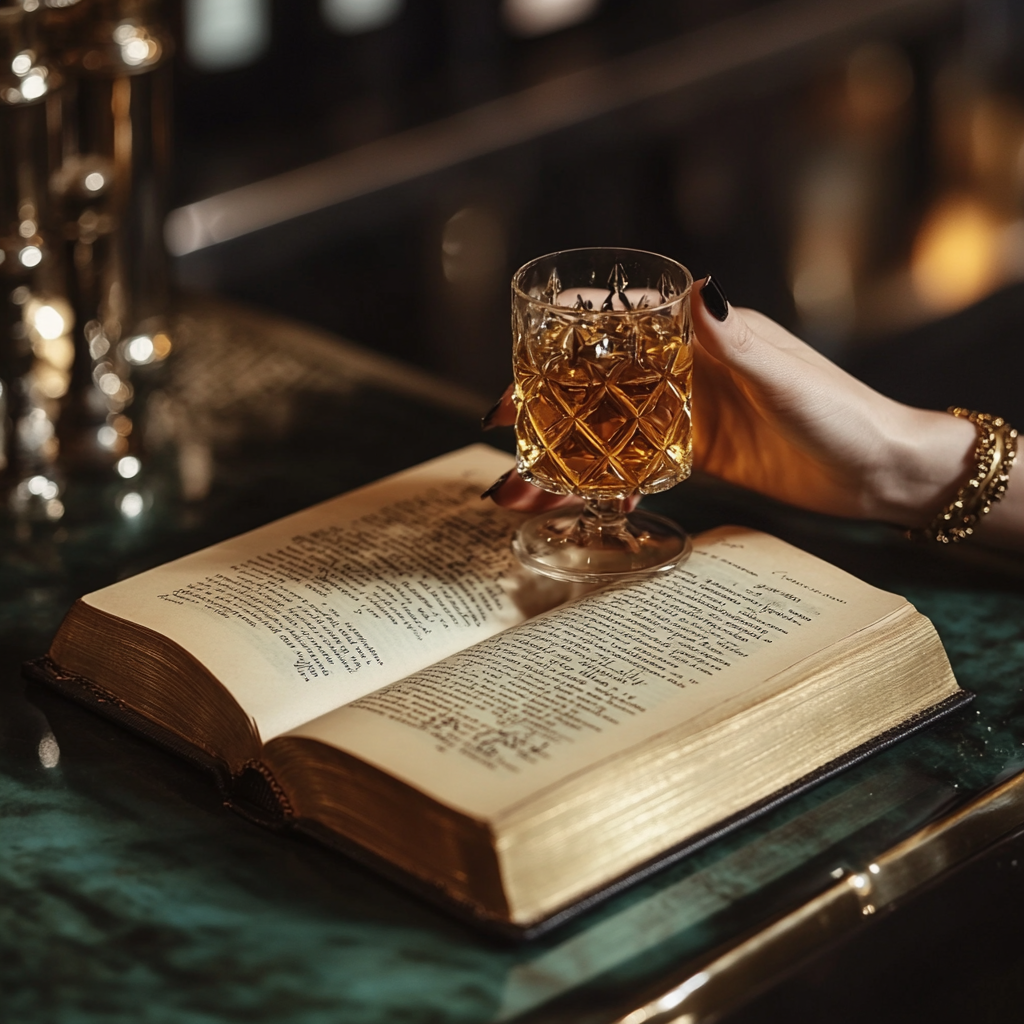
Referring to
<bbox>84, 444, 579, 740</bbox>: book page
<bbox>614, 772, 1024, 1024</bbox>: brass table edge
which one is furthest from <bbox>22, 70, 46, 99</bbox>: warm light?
<bbox>614, 772, 1024, 1024</bbox>: brass table edge

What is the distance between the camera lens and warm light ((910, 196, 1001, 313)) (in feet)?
8.95

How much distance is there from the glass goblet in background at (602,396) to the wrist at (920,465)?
192mm

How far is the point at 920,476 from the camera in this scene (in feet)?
4.39

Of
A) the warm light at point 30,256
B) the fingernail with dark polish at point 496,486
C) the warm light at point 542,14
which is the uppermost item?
the warm light at point 542,14

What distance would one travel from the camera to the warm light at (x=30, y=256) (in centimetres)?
148

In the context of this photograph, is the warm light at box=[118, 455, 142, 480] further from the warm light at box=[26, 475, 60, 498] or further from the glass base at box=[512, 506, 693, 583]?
the glass base at box=[512, 506, 693, 583]

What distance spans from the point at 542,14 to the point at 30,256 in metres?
1.99

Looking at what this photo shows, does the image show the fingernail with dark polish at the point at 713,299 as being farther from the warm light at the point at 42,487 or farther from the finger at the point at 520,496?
the warm light at the point at 42,487

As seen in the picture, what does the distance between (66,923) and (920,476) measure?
778mm

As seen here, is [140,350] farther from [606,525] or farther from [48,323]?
[606,525]

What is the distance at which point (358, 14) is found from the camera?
2.91 metres

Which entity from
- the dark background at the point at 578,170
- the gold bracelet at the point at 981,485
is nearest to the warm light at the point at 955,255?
the dark background at the point at 578,170

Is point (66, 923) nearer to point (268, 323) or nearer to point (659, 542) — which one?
point (659, 542)

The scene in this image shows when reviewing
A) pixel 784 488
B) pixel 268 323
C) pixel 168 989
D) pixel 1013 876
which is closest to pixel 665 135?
pixel 268 323
